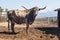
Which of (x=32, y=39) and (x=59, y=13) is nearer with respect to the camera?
(x=32, y=39)

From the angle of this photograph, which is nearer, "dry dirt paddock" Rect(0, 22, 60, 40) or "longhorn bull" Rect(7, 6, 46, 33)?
"dry dirt paddock" Rect(0, 22, 60, 40)

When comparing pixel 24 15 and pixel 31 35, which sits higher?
pixel 24 15

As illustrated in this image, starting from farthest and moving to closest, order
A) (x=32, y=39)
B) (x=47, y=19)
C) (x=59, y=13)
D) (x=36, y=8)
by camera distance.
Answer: (x=47, y=19) < (x=59, y=13) < (x=36, y=8) < (x=32, y=39)

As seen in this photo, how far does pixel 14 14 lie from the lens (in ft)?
69.8

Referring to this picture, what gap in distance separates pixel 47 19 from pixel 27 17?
2504 cm

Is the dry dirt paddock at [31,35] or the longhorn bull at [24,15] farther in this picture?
the longhorn bull at [24,15]

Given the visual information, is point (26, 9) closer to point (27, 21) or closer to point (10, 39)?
point (27, 21)

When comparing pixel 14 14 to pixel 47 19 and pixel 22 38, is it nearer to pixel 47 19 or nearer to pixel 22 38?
pixel 22 38

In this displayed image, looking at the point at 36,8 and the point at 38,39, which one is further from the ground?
the point at 36,8

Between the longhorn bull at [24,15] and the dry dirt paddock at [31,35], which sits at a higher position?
the longhorn bull at [24,15]

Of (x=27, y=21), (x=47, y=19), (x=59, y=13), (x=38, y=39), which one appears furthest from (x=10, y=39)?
(x=47, y=19)

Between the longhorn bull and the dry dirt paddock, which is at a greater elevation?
the longhorn bull

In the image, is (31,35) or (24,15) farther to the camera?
(24,15)

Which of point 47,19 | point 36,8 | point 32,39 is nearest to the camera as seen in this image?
point 32,39
